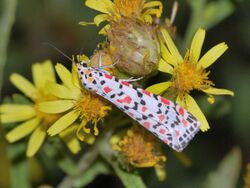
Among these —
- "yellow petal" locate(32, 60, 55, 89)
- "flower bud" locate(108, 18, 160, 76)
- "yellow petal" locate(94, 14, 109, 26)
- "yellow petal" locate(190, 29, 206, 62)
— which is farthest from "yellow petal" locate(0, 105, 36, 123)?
"yellow petal" locate(190, 29, 206, 62)

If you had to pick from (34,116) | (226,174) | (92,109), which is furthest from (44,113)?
(226,174)

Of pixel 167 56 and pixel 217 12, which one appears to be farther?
pixel 217 12

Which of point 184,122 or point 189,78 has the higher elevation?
point 189,78

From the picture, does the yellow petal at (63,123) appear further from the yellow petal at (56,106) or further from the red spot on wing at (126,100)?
the red spot on wing at (126,100)

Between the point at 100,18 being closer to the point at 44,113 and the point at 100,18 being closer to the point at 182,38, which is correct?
the point at 44,113

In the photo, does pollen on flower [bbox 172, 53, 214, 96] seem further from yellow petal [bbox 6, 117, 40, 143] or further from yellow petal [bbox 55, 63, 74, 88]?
yellow petal [bbox 6, 117, 40, 143]

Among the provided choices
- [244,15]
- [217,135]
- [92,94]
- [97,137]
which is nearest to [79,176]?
[97,137]
